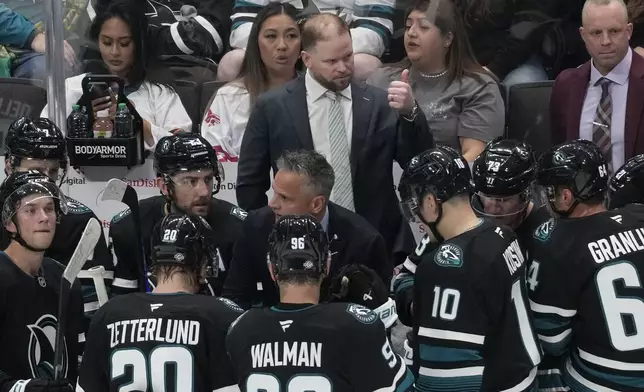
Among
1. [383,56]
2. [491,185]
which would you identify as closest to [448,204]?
[491,185]

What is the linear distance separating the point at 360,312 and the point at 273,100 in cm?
176

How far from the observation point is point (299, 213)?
383cm

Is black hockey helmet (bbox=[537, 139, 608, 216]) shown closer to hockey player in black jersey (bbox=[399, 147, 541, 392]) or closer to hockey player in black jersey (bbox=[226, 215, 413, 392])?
hockey player in black jersey (bbox=[399, 147, 541, 392])

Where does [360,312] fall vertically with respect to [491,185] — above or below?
below

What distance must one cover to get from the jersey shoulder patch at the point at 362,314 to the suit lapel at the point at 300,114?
5.26 feet

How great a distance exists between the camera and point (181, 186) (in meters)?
4.04

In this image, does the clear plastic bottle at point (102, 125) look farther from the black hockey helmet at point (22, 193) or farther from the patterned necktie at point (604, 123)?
the patterned necktie at point (604, 123)

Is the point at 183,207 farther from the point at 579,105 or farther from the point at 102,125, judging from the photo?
the point at 579,105

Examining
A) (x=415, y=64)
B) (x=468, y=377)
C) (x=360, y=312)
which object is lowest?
(x=468, y=377)

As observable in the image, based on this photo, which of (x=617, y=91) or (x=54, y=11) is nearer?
(x=617, y=91)

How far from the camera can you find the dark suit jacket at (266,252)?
3854mm

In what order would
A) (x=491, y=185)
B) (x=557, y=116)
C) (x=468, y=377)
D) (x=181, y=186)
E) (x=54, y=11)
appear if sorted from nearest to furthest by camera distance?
(x=468, y=377)
(x=491, y=185)
(x=181, y=186)
(x=557, y=116)
(x=54, y=11)

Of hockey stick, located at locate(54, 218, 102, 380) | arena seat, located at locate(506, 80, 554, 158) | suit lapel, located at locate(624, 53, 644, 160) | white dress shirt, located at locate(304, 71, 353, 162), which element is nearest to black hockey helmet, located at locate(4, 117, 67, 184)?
hockey stick, located at locate(54, 218, 102, 380)

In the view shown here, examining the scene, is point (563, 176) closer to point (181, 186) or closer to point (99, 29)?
point (181, 186)
